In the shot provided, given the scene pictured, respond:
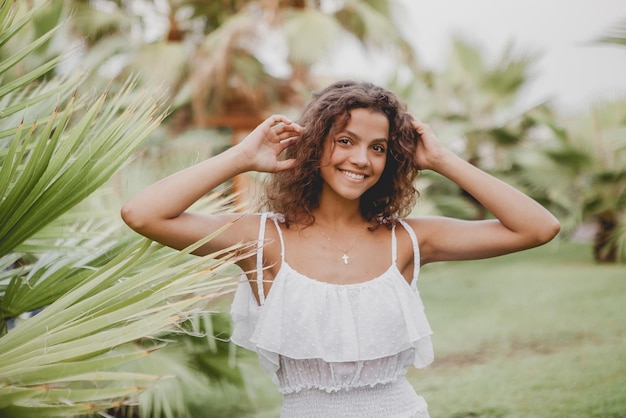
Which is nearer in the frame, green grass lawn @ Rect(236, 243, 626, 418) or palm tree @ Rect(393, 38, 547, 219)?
green grass lawn @ Rect(236, 243, 626, 418)

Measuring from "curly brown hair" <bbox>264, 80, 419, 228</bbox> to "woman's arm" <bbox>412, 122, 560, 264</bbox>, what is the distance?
0.42ft

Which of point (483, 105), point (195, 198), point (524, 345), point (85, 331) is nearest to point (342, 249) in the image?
point (195, 198)

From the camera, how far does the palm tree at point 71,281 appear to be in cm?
148

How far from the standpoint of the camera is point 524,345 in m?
6.07

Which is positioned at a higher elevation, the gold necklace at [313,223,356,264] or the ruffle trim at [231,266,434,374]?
the gold necklace at [313,223,356,264]

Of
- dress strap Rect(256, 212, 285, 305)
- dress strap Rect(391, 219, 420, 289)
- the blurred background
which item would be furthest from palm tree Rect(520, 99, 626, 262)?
dress strap Rect(256, 212, 285, 305)

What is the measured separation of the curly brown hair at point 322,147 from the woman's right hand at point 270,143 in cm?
4

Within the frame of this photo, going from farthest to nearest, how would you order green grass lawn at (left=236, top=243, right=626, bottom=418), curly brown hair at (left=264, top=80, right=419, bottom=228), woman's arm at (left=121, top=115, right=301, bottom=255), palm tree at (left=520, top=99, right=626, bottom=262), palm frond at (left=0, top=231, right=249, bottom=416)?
1. palm tree at (left=520, top=99, right=626, bottom=262)
2. green grass lawn at (left=236, top=243, right=626, bottom=418)
3. curly brown hair at (left=264, top=80, right=419, bottom=228)
4. woman's arm at (left=121, top=115, right=301, bottom=255)
5. palm frond at (left=0, top=231, right=249, bottom=416)

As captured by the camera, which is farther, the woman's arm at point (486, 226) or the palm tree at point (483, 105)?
the palm tree at point (483, 105)

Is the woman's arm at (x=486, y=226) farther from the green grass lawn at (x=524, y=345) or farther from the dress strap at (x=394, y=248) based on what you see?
the green grass lawn at (x=524, y=345)

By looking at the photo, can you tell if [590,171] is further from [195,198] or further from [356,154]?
[195,198]

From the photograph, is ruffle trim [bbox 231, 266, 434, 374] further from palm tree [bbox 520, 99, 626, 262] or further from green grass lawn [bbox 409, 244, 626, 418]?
palm tree [bbox 520, 99, 626, 262]

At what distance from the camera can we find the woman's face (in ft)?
7.20

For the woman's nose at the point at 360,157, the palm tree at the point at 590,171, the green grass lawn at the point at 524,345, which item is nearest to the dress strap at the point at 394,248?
the woman's nose at the point at 360,157
